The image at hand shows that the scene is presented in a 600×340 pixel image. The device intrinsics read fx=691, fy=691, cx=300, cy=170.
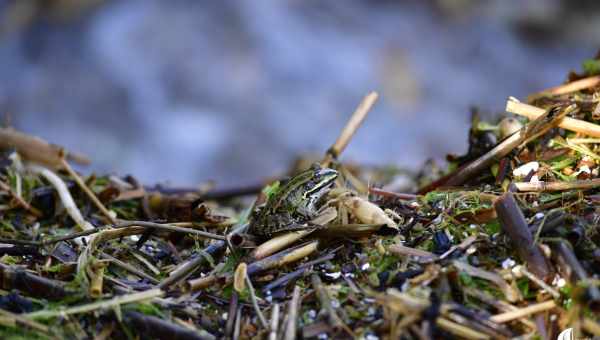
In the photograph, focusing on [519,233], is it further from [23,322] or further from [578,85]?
[23,322]

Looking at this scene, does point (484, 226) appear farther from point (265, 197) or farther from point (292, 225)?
point (265, 197)

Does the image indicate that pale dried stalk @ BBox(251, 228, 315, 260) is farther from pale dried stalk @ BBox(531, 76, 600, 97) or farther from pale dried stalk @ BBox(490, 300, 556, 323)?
pale dried stalk @ BBox(531, 76, 600, 97)

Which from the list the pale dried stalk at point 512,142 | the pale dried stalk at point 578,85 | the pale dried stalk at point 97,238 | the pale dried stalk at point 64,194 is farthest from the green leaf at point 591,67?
the pale dried stalk at point 64,194

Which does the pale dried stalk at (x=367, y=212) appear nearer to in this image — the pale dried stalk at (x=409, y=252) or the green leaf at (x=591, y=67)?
Answer: the pale dried stalk at (x=409, y=252)

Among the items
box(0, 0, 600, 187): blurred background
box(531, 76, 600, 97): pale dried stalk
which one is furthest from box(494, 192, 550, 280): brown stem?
box(0, 0, 600, 187): blurred background

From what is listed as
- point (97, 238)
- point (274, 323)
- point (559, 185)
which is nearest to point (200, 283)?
point (274, 323)
